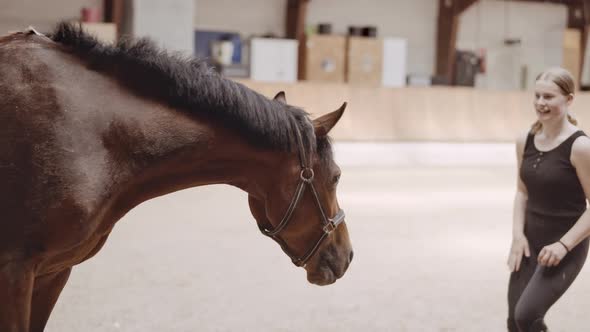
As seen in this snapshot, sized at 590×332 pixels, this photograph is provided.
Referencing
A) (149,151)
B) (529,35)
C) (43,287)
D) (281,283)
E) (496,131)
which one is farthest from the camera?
(529,35)

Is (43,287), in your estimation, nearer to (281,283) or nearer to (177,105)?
(177,105)

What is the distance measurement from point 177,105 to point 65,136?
37 centimetres

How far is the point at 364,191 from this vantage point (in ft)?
28.6

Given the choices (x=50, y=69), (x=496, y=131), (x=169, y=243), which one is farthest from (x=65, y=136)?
(x=496, y=131)

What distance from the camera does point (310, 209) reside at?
2.25m

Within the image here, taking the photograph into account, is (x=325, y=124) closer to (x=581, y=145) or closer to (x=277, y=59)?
(x=581, y=145)

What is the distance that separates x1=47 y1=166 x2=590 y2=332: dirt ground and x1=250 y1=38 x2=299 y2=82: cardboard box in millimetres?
5644

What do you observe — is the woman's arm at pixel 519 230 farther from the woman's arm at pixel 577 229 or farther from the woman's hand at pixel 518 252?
the woman's arm at pixel 577 229

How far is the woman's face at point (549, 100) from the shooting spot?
2.57m

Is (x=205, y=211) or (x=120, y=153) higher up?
(x=120, y=153)

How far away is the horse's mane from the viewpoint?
212cm

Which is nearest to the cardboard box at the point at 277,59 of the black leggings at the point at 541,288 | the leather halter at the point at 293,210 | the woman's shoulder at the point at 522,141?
the woman's shoulder at the point at 522,141

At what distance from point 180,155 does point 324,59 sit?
426 inches

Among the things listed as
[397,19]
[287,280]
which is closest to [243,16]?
[397,19]
